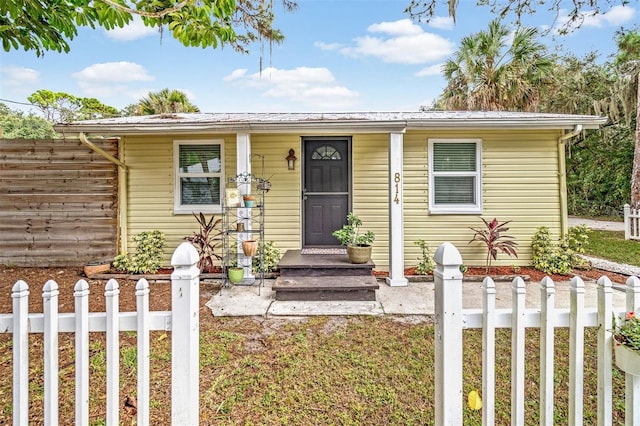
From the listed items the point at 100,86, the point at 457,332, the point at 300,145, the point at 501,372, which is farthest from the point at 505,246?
the point at 100,86

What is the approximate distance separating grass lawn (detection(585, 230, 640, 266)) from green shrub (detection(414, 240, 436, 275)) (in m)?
4.04

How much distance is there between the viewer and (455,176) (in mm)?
5992

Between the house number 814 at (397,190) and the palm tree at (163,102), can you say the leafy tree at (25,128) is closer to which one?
the palm tree at (163,102)

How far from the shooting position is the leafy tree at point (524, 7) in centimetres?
431

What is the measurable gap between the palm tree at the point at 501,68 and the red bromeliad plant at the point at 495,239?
6.15m

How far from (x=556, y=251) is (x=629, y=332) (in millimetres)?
5067

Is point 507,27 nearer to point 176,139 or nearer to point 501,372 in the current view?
point 176,139

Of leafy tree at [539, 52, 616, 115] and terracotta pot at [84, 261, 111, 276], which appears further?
leafy tree at [539, 52, 616, 115]

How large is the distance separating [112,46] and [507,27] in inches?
520

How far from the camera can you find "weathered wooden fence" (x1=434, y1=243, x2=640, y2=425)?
149 cm

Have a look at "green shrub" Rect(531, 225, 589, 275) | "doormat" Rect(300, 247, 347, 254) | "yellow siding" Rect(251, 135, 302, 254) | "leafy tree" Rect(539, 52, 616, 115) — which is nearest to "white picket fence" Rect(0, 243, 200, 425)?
"doormat" Rect(300, 247, 347, 254)

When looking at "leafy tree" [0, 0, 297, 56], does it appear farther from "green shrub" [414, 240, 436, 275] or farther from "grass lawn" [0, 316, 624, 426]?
"green shrub" [414, 240, 436, 275]

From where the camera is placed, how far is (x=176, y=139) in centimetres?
595

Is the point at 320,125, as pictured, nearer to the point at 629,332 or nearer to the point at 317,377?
the point at 317,377
